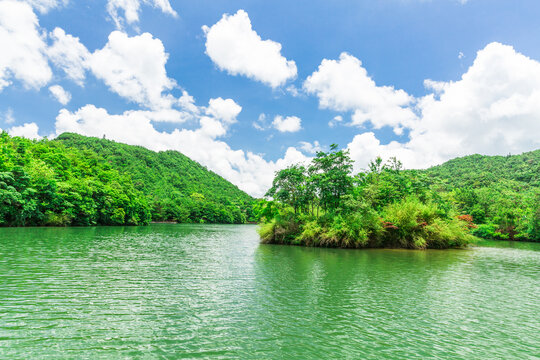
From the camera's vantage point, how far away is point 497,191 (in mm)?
81500

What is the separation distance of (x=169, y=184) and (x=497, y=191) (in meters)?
137

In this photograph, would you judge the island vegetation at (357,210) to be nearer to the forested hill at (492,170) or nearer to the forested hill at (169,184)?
the forested hill at (492,170)

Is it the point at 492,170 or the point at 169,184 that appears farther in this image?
the point at 169,184

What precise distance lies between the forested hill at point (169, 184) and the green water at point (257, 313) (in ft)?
330

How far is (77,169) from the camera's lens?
74.6 meters

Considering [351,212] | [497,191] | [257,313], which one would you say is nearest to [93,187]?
[351,212]

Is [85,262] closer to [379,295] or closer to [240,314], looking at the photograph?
[240,314]

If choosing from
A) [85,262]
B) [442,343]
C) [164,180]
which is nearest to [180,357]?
[442,343]

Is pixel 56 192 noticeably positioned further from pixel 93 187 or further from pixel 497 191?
pixel 497 191

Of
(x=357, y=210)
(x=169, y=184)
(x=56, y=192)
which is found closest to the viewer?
(x=357, y=210)

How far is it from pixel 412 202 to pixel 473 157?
12419 cm

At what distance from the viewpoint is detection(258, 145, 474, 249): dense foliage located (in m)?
34.7

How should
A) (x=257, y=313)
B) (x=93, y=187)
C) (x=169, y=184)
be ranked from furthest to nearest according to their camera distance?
(x=169, y=184) → (x=93, y=187) → (x=257, y=313)

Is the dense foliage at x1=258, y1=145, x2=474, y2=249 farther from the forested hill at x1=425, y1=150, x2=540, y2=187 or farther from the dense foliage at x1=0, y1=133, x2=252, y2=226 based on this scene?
the forested hill at x1=425, y1=150, x2=540, y2=187
